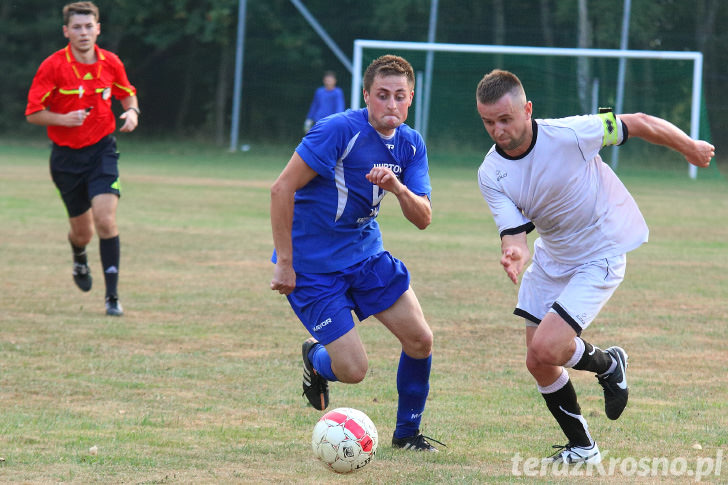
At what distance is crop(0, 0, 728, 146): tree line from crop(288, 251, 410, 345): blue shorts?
62.2 ft

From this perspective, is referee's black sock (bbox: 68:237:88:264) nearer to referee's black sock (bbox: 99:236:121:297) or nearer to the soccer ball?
referee's black sock (bbox: 99:236:121:297)

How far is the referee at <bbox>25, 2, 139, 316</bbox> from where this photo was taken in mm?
7715

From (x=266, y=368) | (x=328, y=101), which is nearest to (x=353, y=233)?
(x=266, y=368)

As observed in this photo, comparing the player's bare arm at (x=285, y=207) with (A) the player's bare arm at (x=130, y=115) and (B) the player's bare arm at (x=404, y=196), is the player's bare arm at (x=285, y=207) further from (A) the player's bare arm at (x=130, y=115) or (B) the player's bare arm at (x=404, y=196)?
(A) the player's bare arm at (x=130, y=115)

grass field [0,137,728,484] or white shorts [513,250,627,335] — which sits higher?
white shorts [513,250,627,335]

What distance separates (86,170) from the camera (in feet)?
25.7

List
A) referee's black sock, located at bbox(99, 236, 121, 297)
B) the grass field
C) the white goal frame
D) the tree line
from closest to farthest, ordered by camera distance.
Answer: 1. the grass field
2. referee's black sock, located at bbox(99, 236, 121, 297)
3. the white goal frame
4. the tree line

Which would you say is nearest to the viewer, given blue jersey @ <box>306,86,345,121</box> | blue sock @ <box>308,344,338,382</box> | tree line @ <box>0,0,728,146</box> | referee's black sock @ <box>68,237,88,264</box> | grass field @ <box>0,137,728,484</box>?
grass field @ <box>0,137,728,484</box>

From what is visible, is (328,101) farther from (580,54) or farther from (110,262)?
(110,262)

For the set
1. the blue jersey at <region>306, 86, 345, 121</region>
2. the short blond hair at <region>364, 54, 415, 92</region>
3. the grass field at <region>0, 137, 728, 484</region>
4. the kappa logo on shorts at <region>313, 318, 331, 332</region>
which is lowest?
the grass field at <region>0, 137, 728, 484</region>

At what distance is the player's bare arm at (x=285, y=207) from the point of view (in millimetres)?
4488

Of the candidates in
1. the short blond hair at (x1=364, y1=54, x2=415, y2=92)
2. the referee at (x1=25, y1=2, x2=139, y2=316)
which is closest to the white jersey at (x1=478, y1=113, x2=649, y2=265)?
the short blond hair at (x1=364, y1=54, x2=415, y2=92)

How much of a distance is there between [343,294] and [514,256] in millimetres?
959

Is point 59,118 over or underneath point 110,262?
over
